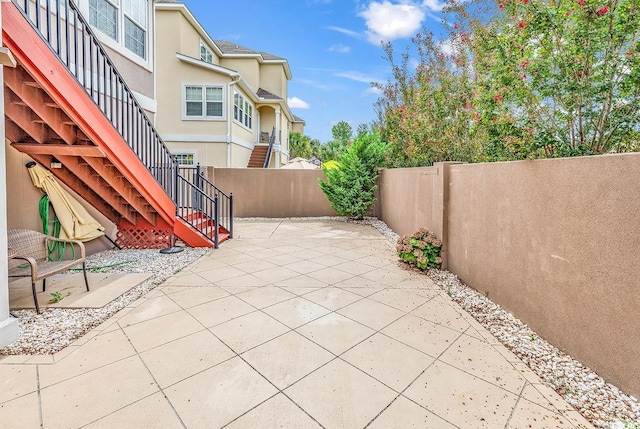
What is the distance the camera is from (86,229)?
5.61 m

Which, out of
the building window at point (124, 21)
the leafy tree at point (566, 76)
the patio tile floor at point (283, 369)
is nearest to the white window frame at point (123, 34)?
the building window at point (124, 21)

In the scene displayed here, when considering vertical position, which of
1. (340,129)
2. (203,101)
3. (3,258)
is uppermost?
(340,129)

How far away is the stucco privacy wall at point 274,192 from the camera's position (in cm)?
1084

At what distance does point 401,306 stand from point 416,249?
164 cm

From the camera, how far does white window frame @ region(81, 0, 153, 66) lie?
5885 millimetres

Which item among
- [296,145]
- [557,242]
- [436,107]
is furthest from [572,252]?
[296,145]

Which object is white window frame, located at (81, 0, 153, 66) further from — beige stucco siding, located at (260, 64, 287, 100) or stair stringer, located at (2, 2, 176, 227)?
beige stucco siding, located at (260, 64, 287, 100)

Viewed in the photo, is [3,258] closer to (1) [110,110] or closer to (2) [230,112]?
(1) [110,110]

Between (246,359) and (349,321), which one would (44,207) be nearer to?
(246,359)

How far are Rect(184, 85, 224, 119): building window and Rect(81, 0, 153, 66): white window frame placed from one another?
4757mm

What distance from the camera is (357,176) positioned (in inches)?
388

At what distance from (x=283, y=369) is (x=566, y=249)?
242 cm

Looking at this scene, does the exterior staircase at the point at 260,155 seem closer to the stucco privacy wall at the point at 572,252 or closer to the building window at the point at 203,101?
the building window at the point at 203,101

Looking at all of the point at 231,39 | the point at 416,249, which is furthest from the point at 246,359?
the point at 231,39
